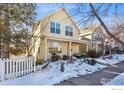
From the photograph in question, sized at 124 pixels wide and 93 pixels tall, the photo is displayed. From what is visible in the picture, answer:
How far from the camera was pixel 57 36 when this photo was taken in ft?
14.1

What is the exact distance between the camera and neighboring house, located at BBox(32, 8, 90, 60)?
4.18m

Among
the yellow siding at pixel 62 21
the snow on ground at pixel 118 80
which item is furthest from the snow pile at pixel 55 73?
the yellow siding at pixel 62 21

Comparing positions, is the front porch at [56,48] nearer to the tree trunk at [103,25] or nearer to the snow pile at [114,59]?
the snow pile at [114,59]

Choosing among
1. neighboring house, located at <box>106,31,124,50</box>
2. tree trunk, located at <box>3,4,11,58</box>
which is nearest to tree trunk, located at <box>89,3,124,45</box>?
neighboring house, located at <box>106,31,124,50</box>

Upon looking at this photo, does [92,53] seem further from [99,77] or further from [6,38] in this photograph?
[6,38]

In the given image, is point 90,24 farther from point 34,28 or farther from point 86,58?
point 34,28

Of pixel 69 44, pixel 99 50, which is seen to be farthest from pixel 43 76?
pixel 99 50

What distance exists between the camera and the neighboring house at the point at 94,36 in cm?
408

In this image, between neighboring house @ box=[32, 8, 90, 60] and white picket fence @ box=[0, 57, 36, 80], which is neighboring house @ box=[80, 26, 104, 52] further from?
A: white picket fence @ box=[0, 57, 36, 80]

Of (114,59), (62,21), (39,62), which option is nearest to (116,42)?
(114,59)

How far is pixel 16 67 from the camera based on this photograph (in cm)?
439

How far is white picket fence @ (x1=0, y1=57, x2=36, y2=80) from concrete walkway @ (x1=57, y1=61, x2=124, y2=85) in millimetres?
717

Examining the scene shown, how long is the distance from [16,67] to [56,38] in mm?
912
